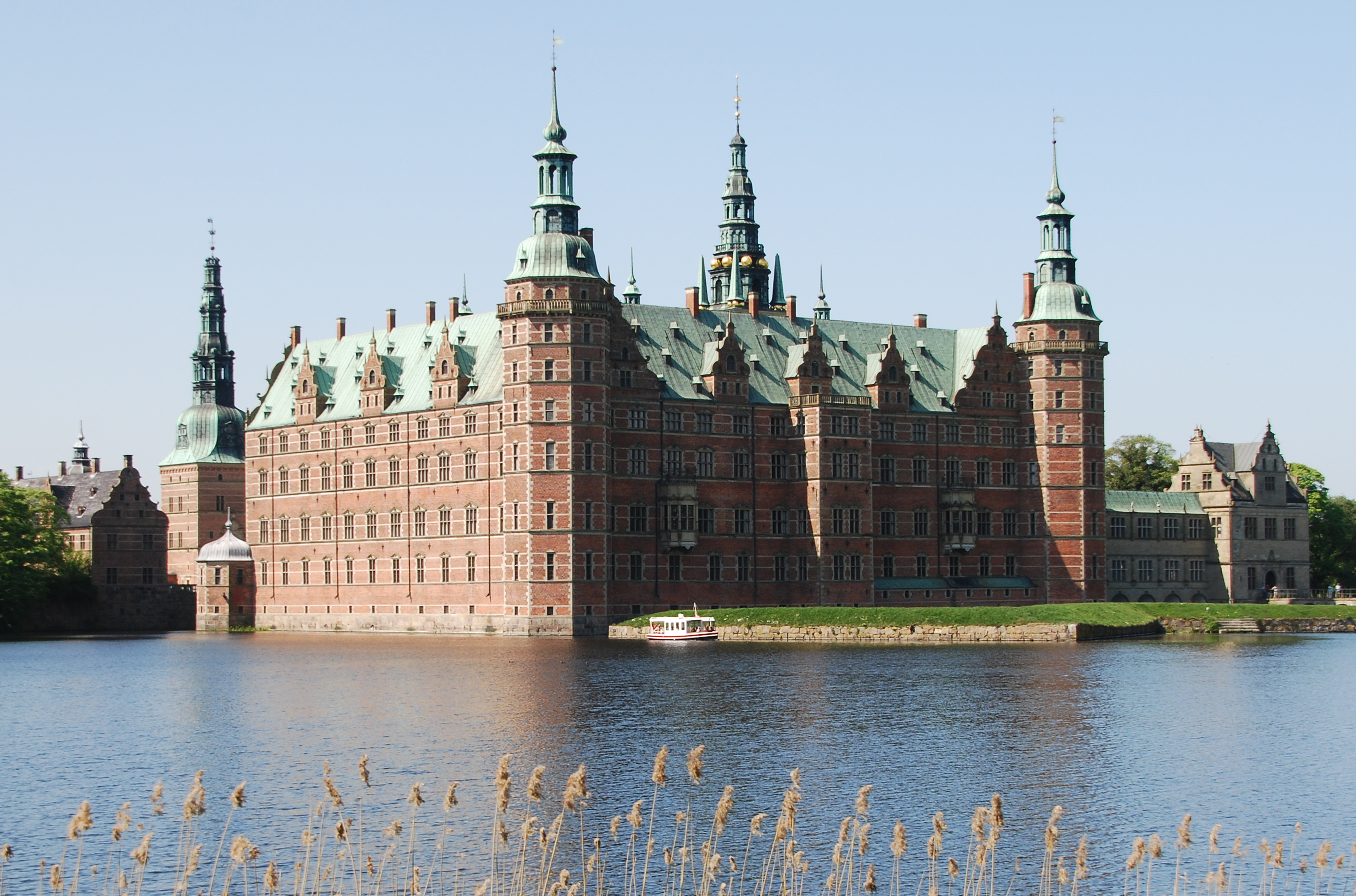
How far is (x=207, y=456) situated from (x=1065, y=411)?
57.2m

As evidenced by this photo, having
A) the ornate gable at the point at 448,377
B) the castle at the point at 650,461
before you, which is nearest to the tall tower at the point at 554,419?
the castle at the point at 650,461

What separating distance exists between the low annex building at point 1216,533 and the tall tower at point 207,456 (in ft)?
190

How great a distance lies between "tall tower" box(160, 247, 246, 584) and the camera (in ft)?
418

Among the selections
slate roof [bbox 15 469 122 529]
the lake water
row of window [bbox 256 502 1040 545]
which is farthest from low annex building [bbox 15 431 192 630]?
the lake water

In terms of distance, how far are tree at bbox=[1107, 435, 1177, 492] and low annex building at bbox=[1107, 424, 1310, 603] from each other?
12.7 metres

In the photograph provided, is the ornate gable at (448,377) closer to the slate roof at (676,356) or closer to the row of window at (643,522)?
the slate roof at (676,356)

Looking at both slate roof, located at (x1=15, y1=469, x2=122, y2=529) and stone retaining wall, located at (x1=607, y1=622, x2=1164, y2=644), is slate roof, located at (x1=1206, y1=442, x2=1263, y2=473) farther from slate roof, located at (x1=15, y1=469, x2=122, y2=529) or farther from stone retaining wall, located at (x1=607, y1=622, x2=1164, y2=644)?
slate roof, located at (x1=15, y1=469, x2=122, y2=529)

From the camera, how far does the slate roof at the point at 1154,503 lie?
12069 centimetres

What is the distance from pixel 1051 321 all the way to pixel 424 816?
256 ft

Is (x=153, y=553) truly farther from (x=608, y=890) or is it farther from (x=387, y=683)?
(x=608, y=890)

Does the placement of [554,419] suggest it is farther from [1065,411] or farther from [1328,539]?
[1328,539]

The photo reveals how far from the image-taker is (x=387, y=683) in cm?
6562

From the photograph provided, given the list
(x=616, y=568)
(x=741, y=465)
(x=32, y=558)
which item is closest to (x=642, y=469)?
(x=616, y=568)

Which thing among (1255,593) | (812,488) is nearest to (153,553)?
(812,488)
